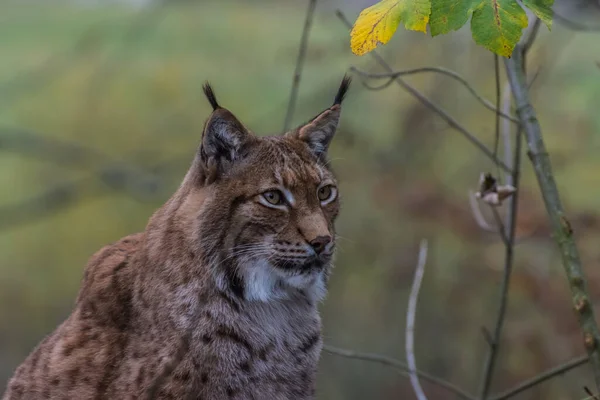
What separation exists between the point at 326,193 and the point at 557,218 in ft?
2.85

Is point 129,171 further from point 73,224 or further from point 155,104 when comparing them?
point 73,224

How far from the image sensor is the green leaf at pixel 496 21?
2354 mm

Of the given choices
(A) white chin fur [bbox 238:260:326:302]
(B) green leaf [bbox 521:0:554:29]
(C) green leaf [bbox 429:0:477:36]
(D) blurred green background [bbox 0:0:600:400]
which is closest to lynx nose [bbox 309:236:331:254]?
(A) white chin fur [bbox 238:260:326:302]

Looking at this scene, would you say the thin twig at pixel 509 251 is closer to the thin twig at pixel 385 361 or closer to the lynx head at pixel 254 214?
the thin twig at pixel 385 361

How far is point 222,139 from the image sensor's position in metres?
3.39

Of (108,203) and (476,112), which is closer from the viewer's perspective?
(476,112)

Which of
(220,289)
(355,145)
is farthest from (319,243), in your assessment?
(355,145)

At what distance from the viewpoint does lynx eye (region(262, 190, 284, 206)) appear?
11.1 ft

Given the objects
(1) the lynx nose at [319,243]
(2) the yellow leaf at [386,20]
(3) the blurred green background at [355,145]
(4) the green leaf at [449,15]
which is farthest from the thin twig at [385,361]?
(3) the blurred green background at [355,145]

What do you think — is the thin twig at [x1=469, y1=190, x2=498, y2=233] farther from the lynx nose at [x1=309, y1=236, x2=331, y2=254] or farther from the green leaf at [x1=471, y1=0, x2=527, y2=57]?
the green leaf at [x1=471, y1=0, x2=527, y2=57]

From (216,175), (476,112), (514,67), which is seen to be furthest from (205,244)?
(476,112)

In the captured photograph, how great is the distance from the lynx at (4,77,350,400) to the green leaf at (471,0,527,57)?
43.7 inches

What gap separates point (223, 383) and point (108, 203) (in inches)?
248

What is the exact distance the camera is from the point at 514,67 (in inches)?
136
